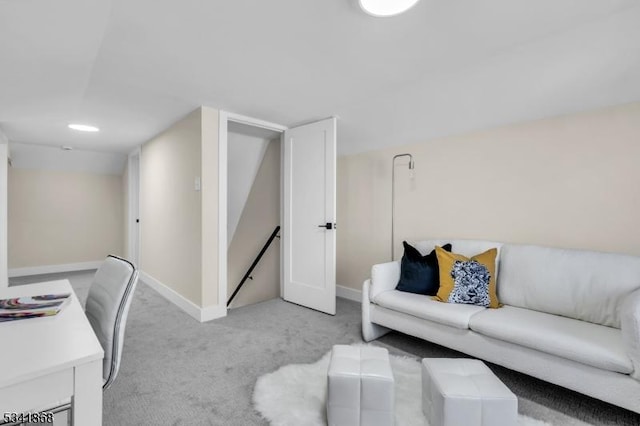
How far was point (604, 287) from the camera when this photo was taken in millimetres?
1923

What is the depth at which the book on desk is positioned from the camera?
116cm

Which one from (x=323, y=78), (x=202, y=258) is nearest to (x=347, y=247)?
(x=202, y=258)

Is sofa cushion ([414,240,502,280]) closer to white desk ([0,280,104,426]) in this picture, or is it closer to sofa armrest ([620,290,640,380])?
sofa armrest ([620,290,640,380])

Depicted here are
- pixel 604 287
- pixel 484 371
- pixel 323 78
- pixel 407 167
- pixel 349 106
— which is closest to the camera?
pixel 484 371

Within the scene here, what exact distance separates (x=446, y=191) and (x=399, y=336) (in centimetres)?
143

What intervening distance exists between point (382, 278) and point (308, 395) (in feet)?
3.69

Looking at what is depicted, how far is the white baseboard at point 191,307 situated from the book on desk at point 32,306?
1.61 metres

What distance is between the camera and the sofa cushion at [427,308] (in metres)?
2.03

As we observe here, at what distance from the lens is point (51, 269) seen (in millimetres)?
5145

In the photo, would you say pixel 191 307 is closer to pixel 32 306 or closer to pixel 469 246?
pixel 32 306

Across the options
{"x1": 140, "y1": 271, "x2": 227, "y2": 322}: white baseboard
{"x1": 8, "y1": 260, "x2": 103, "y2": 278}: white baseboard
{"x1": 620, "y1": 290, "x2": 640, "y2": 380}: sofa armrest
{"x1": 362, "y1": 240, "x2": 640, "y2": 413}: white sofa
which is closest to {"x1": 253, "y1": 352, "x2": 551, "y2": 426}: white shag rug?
{"x1": 362, "y1": 240, "x2": 640, "y2": 413}: white sofa

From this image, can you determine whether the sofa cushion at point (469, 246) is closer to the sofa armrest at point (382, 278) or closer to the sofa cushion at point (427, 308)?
the sofa armrest at point (382, 278)

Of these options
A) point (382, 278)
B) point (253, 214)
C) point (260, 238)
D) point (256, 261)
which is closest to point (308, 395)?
point (382, 278)

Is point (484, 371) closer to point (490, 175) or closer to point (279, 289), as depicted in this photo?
point (490, 175)
